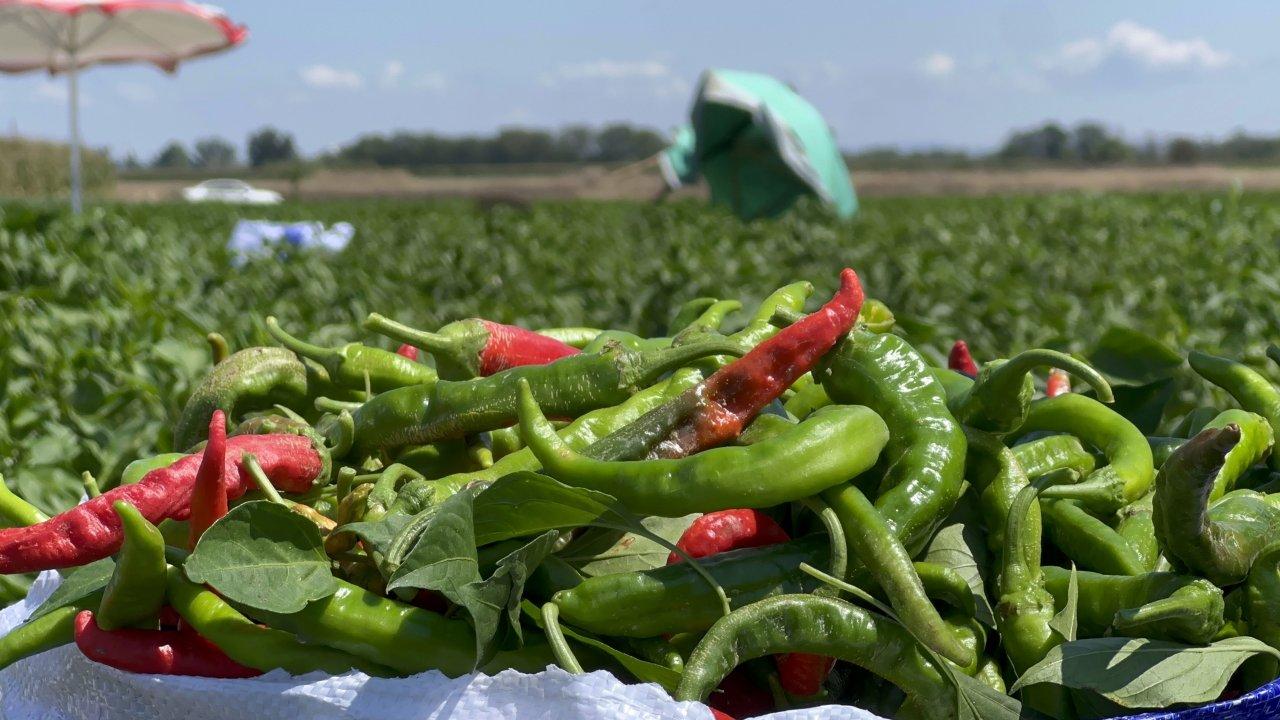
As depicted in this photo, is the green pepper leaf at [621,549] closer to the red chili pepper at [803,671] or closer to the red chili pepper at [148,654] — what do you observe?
the red chili pepper at [803,671]

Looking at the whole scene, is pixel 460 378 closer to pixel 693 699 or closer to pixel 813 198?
pixel 693 699

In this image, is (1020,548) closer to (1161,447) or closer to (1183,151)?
(1161,447)

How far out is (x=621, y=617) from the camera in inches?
65.1

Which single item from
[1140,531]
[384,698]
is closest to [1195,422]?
[1140,531]

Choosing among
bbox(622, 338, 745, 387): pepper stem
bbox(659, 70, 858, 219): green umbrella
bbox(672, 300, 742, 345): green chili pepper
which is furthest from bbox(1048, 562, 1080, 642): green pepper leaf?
bbox(659, 70, 858, 219): green umbrella

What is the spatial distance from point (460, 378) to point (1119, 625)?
1.28 m

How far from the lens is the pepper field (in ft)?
10.9

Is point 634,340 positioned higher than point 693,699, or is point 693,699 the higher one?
point 634,340

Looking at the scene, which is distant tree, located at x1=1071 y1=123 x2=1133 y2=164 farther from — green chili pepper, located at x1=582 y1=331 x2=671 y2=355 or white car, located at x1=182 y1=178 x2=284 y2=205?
green chili pepper, located at x1=582 y1=331 x2=671 y2=355

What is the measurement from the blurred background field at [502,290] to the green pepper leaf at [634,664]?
1485mm

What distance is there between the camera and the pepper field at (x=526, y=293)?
10.9 feet

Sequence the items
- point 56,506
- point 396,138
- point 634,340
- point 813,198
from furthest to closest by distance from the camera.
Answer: point 396,138 → point 813,198 → point 56,506 → point 634,340

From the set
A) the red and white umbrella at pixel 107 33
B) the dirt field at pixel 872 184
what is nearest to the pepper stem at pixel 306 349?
the red and white umbrella at pixel 107 33

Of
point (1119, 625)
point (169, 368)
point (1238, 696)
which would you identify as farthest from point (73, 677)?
point (169, 368)
